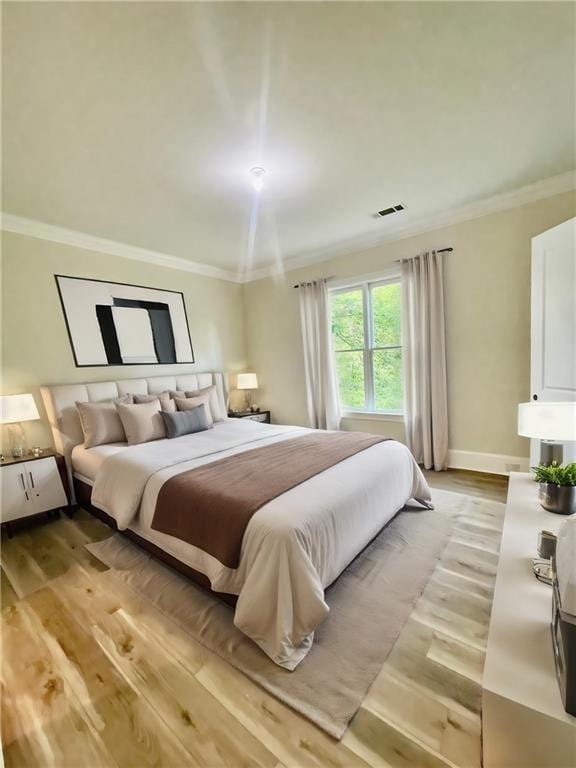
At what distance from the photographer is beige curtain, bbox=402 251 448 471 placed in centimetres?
347

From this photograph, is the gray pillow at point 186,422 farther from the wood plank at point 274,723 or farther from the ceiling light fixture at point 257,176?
the ceiling light fixture at point 257,176

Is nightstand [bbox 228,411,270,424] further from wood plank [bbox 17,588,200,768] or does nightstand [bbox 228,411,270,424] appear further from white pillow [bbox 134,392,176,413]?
wood plank [bbox 17,588,200,768]

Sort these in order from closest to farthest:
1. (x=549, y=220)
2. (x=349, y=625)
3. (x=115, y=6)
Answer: (x=115, y=6)
(x=349, y=625)
(x=549, y=220)

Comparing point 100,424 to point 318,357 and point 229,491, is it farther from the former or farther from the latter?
point 318,357

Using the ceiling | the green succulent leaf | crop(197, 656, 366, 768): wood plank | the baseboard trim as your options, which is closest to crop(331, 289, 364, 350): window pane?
the ceiling

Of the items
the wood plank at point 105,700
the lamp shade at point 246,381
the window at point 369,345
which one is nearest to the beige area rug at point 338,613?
the wood plank at point 105,700

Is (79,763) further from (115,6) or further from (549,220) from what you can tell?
(549,220)

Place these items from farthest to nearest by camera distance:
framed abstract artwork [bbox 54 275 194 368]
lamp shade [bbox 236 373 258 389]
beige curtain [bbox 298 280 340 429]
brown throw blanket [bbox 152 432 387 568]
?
lamp shade [bbox 236 373 258 389] < beige curtain [bbox 298 280 340 429] < framed abstract artwork [bbox 54 275 194 368] < brown throw blanket [bbox 152 432 387 568]

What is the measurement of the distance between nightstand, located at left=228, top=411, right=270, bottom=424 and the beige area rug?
2.31 m

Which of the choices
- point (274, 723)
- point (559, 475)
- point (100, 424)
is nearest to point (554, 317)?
point (559, 475)

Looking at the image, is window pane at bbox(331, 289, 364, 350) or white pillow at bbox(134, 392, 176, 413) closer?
white pillow at bbox(134, 392, 176, 413)

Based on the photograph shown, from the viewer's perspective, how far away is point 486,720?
830 millimetres

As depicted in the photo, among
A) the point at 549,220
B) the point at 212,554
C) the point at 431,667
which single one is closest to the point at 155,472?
the point at 212,554

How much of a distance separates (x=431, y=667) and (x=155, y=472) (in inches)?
73.3
